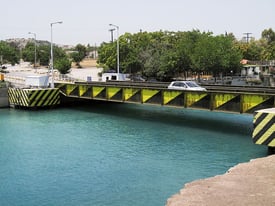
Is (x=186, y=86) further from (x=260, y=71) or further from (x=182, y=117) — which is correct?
(x=260, y=71)

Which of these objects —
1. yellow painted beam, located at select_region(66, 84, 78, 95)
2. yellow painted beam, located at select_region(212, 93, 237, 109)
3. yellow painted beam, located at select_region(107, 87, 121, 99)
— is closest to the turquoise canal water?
yellow painted beam, located at select_region(212, 93, 237, 109)

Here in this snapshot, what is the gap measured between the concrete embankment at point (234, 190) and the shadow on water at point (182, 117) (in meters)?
15.9

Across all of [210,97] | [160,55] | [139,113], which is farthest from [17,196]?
[160,55]

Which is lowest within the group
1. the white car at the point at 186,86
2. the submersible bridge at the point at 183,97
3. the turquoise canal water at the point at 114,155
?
the turquoise canal water at the point at 114,155

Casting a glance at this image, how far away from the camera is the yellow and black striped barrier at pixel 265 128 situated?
67.1 ft

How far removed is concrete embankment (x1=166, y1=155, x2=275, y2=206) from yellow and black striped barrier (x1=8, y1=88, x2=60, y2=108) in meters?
35.1

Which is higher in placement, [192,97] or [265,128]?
[192,97]

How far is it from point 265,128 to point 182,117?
662 inches

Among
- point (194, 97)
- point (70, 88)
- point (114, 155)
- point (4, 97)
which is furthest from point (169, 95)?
point (4, 97)

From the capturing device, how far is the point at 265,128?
20.6 m

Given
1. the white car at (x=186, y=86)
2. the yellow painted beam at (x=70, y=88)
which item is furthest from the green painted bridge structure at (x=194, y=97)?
the yellow painted beam at (x=70, y=88)

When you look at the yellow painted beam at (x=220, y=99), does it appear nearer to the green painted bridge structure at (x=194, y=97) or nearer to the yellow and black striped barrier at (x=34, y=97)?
the green painted bridge structure at (x=194, y=97)

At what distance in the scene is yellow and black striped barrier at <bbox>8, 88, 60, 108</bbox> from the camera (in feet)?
147

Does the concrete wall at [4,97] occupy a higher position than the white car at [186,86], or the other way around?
the white car at [186,86]
